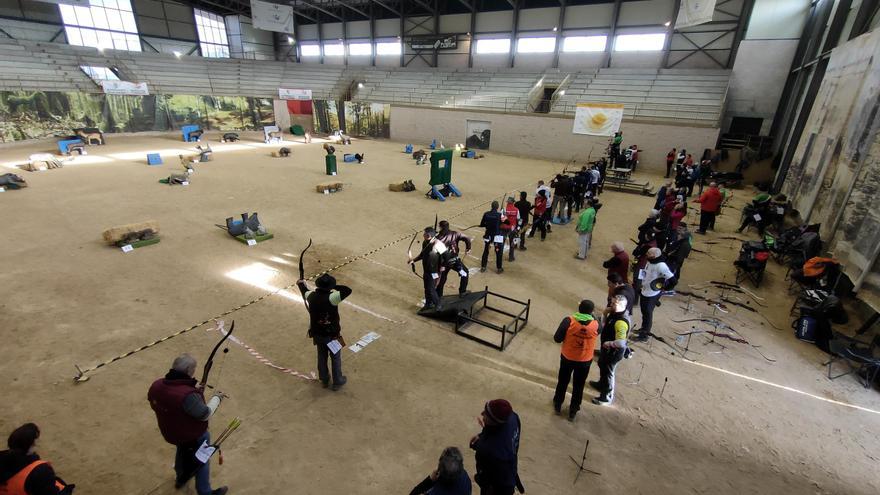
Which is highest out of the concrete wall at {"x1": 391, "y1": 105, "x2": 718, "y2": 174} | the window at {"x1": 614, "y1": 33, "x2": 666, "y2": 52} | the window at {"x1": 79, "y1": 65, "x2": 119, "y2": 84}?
the window at {"x1": 614, "y1": 33, "x2": 666, "y2": 52}

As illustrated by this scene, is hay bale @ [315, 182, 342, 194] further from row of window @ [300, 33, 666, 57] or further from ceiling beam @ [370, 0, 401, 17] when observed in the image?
ceiling beam @ [370, 0, 401, 17]

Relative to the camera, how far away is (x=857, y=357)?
5.79 metres

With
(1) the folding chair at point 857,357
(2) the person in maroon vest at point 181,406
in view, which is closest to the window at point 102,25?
(2) the person in maroon vest at point 181,406

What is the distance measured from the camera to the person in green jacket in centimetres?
939

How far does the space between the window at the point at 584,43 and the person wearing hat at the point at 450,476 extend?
29759 millimetres

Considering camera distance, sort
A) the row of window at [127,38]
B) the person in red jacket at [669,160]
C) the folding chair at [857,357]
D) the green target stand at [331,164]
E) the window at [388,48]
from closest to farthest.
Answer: the folding chair at [857,357]
the green target stand at [331,164]
the person in red jacket at [669,160]
the row of window at [127,38]
the window at [388,48]

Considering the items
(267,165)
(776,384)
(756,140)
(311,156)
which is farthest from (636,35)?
(776,384)

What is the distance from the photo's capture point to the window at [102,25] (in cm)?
2789

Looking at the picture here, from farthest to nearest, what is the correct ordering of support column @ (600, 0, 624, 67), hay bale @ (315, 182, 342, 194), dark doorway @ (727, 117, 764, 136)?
support column @ (600, 0, 624, 67), dark doorway @ (727, 117, 764, 136), hay bale @ (315, 182, 342, 194)

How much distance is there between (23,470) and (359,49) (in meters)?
39.2

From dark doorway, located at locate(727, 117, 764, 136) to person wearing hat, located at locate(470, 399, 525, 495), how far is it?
1012 inches

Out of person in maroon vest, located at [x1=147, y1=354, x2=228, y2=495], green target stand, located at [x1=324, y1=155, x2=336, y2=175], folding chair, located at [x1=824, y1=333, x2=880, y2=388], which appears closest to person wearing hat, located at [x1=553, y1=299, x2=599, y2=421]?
person in maroon vest, located at [x1=147, y1=354, x2=228, y2=495]

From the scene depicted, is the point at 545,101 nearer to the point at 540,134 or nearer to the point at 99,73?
the point at 540,134

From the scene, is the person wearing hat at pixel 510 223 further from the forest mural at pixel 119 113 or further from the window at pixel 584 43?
the forest mural at pixel 119 113
